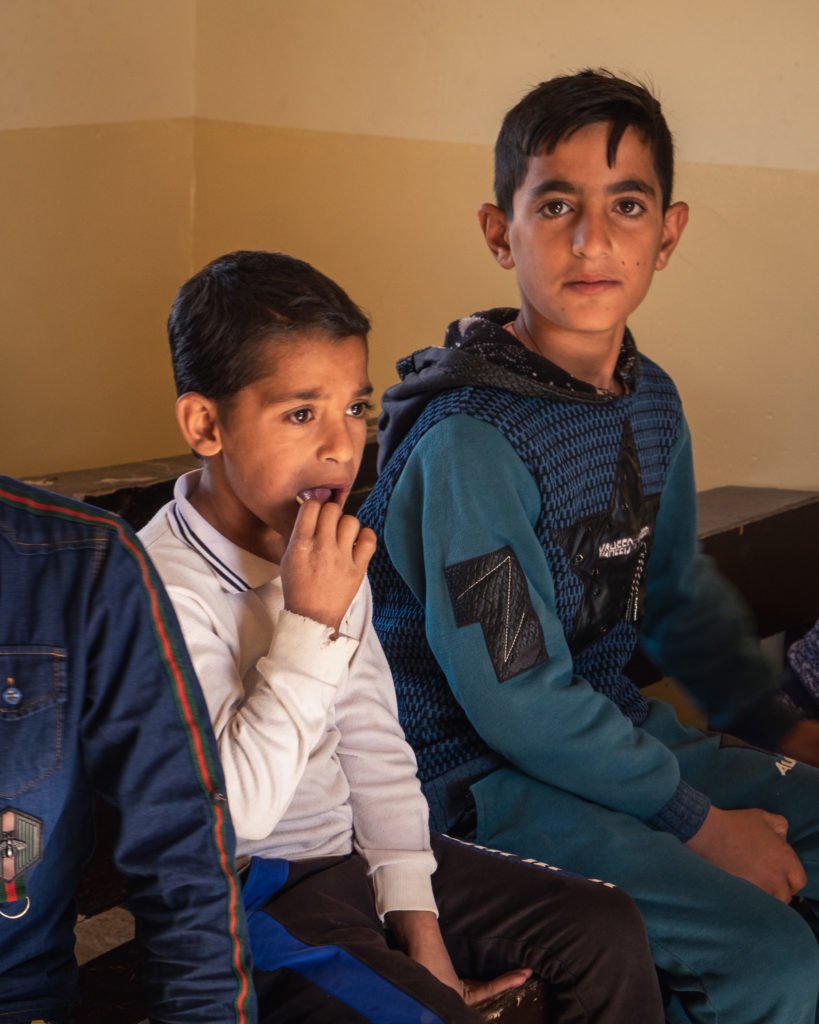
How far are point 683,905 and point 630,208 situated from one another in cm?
95

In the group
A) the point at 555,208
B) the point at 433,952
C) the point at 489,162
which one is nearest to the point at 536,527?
the point at 555,208

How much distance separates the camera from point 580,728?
1659mm

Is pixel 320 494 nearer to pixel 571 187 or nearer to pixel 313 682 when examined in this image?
pixel 313 682

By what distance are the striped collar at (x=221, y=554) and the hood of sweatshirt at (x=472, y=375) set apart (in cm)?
46

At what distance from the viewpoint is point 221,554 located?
1.41 metres

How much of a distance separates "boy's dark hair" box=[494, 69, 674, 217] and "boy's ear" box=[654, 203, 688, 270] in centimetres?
6

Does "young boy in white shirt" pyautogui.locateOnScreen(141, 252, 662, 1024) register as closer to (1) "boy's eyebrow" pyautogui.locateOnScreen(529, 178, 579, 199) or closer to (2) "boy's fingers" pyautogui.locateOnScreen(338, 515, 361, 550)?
(2) "boy's fingers" pyautogui.locateOnScreen(338, 515, 361, 550)

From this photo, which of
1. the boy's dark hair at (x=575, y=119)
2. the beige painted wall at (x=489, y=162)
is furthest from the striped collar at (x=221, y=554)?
the beige painted wall at (x=489, y=162)

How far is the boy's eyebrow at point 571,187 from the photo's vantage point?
1881mm

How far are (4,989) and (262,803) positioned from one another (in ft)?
0.97

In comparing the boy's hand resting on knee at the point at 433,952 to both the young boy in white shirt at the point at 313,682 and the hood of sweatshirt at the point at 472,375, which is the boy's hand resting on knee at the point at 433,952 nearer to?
the young boy in white shirt at the point at 313,682

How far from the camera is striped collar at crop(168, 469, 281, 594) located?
55.2 inches

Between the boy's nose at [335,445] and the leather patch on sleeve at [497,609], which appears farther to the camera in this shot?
the leather patch on sleeve at [497,609]

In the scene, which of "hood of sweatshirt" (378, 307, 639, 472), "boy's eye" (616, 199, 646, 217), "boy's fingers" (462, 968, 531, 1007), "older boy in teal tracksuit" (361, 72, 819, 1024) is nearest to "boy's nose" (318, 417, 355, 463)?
"older boy in teal tracksuit" (361, 72, 819, 1024)
